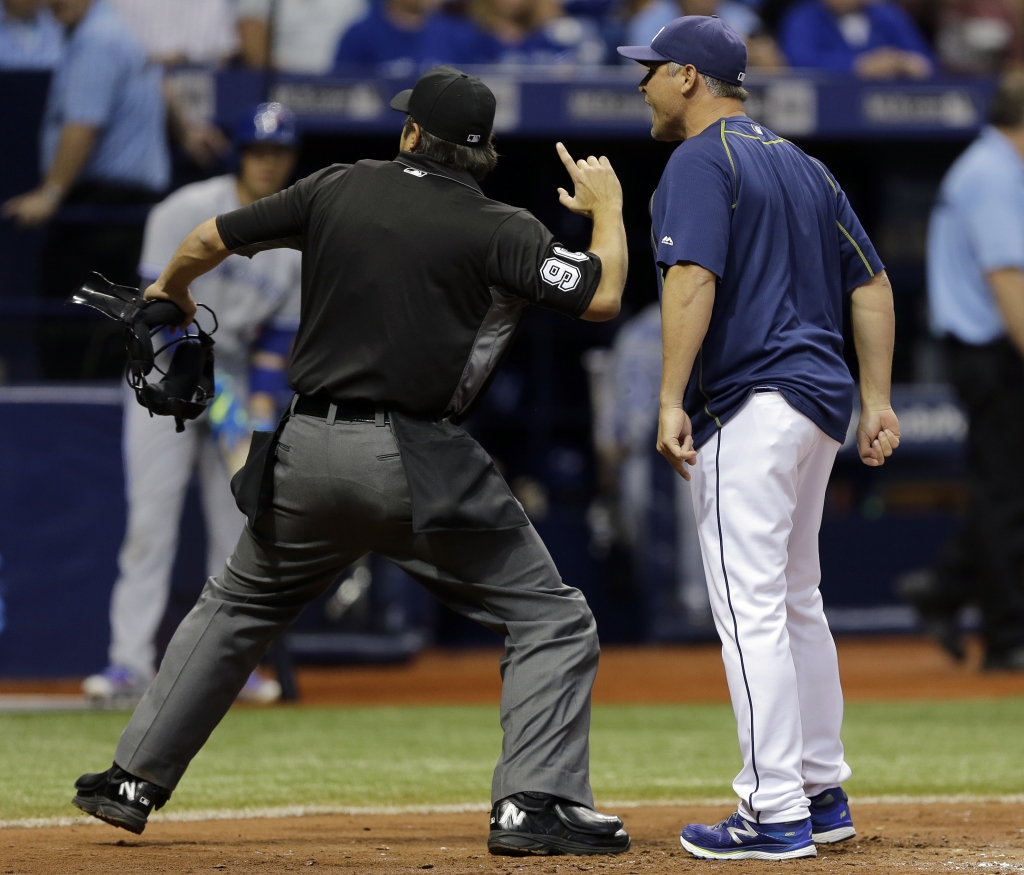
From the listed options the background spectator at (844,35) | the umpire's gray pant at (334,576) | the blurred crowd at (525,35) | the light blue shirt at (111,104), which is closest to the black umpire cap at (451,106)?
the umpire's gray pant at (334,576)

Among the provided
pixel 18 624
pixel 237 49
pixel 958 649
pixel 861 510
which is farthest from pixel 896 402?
pixel 18 624

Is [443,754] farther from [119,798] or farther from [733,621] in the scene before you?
[733,621]

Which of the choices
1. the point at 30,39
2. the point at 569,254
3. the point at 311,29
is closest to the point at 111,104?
the point at 30,39

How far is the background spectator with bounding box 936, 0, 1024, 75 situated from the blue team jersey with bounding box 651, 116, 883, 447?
7348mm

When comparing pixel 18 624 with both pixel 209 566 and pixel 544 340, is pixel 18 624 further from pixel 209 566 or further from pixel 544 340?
pixel 544 340

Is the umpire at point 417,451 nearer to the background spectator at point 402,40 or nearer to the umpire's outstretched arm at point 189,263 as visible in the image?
the umpire's outstretched arm at point 189,263

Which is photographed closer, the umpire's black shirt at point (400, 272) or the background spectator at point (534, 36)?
the umpire's black shirt at point (400, 272)

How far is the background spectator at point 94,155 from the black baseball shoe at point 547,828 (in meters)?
4.57

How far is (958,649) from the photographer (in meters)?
8.36

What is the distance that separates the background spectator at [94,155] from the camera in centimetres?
770

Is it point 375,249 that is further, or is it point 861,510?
point 861,510

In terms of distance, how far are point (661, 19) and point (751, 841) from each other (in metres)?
7.69

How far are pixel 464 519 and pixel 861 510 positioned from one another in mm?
7156

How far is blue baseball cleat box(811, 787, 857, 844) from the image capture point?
3973 mm
